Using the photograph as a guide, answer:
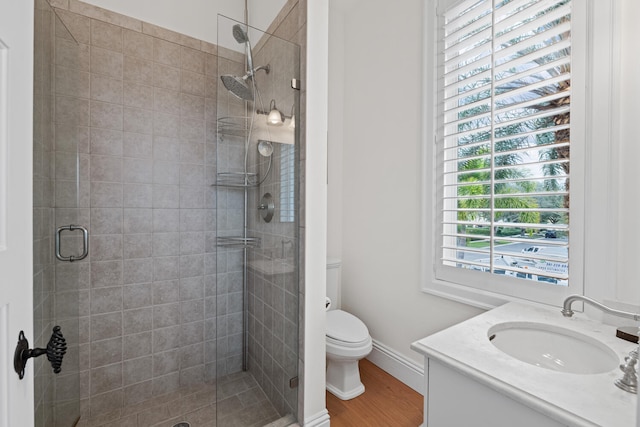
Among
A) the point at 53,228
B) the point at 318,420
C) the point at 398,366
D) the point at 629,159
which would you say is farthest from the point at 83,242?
the point at 629,159

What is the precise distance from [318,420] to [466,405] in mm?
879

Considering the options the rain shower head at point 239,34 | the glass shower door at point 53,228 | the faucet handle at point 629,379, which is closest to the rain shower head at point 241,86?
the rain shower head at point 239,34

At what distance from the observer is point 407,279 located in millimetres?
1978

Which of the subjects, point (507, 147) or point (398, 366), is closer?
point (507, 147)

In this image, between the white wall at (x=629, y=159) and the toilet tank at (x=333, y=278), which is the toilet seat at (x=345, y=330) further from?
the white wall at (x=629, y=159)

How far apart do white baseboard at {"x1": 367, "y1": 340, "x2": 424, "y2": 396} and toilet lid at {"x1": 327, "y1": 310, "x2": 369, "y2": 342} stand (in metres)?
0.30

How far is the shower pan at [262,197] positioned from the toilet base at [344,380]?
17.1 inches

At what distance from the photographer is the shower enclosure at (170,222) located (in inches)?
58.6

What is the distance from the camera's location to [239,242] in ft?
5.50

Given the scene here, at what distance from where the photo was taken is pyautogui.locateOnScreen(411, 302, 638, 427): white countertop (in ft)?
2.28
